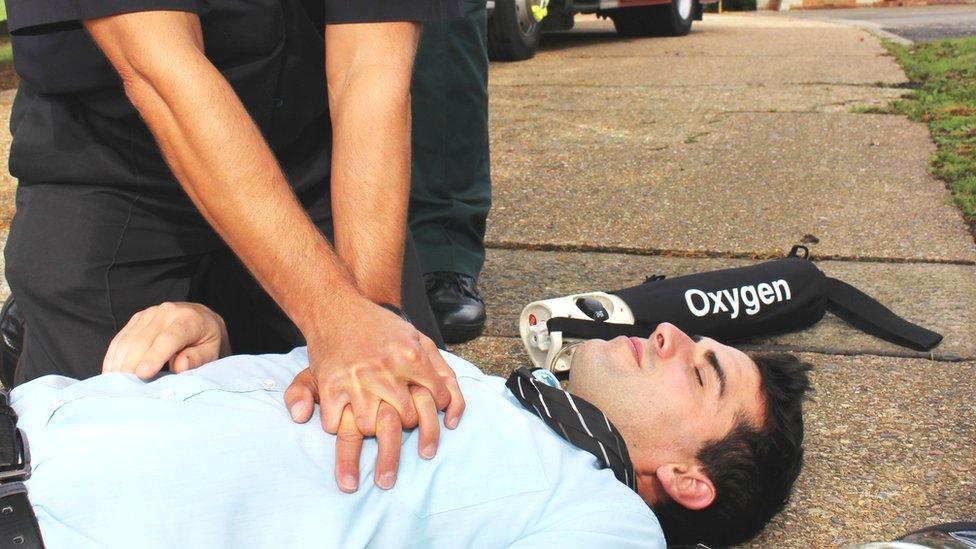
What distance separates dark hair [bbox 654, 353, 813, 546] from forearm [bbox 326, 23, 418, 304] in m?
0.76

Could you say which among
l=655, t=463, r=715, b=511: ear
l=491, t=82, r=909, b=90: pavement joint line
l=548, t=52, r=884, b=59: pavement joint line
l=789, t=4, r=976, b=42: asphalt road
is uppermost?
l=655, t=463, r=715, b=511: ear

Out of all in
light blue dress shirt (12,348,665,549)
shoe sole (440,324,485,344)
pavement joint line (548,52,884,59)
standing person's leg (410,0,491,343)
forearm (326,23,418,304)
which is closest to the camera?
light blue dress shirt (12,348,665,549)

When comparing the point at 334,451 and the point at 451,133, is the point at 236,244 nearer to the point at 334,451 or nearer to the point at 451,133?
the point at 334,451

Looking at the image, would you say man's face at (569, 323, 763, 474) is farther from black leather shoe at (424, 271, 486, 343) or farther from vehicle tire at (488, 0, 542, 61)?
vehicle tire at (488, 0, 542, 61)

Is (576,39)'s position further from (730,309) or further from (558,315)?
(558,315)

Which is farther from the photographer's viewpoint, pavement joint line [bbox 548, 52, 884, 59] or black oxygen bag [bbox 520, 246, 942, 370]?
pavement joint line [bbox 548, 52, 884, 59]

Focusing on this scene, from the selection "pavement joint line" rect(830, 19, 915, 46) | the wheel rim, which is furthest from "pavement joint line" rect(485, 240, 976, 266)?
"pavement joint line" rect(830, 19, 915, 46)

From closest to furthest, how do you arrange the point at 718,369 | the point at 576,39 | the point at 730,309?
the point at 718,369, the point at 730,309, the point at 576,39

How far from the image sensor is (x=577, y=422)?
6.57 feet

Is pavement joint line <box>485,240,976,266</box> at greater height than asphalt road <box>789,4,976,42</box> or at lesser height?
greater

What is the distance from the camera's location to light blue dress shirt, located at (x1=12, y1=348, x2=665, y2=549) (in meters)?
1.57

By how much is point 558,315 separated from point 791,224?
Result: 1623 mm

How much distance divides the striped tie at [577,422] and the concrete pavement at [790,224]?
38 cm

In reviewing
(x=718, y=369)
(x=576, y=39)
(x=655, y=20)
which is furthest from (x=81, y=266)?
(x=655, y=20)
